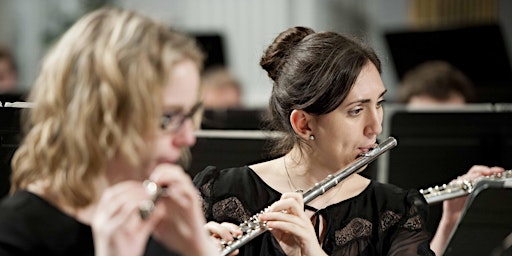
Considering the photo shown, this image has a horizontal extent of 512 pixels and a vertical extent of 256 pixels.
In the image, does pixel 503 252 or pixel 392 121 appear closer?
pixel 503 252

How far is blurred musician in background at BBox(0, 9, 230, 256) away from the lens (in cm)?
129

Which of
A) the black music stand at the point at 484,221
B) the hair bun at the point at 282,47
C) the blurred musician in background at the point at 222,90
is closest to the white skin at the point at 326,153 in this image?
the hair bun at the point at 282,47

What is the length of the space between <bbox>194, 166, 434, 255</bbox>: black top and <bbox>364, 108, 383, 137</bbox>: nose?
0.49 feet

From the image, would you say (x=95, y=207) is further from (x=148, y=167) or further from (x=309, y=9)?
(x=309, y=9)

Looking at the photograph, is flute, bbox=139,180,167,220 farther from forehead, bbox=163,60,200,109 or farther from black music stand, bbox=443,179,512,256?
black music stand, bbox=443,179,512,256

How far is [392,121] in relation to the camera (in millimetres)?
3125

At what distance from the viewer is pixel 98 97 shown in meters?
1.29

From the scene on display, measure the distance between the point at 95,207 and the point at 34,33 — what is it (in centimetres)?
506

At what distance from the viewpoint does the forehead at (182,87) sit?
1324mm

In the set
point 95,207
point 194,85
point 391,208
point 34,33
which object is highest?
point 194,85

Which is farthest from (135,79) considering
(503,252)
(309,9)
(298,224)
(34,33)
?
(34,33)

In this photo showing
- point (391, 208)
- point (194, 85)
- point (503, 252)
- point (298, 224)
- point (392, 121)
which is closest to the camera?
point (194, 85)

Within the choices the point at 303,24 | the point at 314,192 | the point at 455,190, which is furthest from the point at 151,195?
the point at 303,24

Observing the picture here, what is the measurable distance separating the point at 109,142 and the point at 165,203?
114 mm
